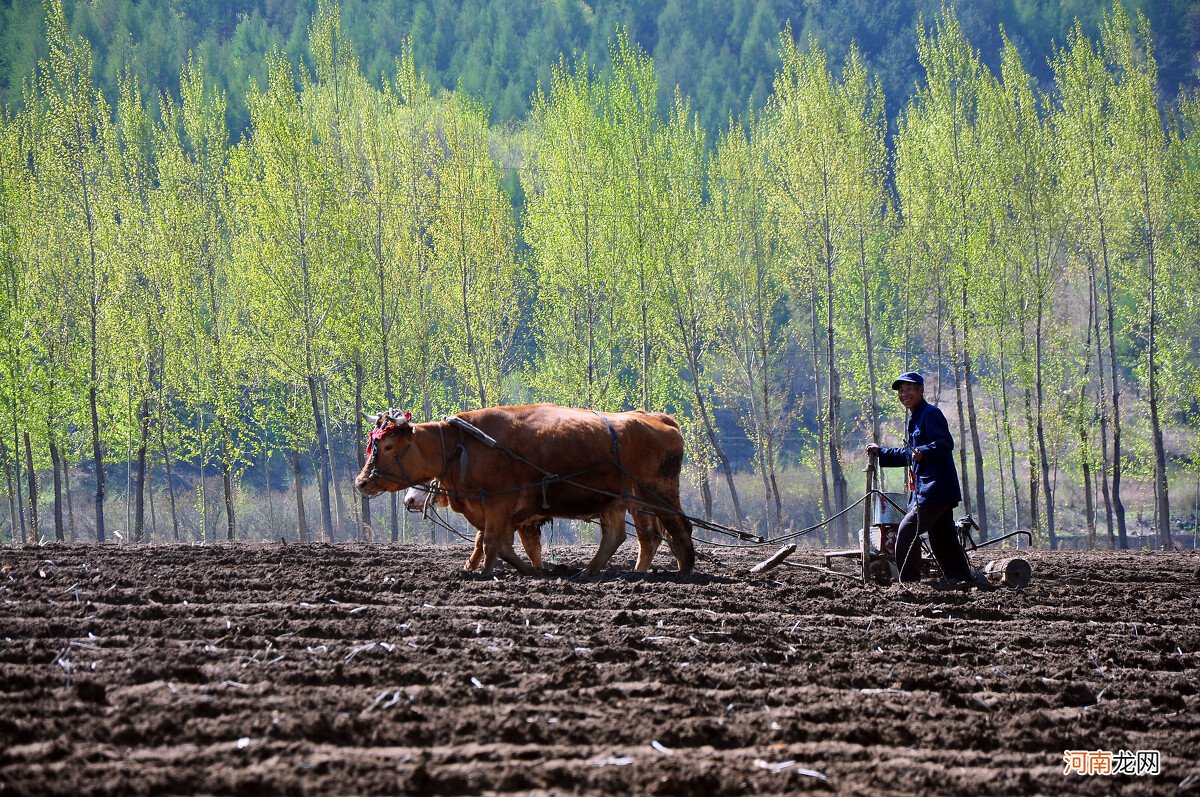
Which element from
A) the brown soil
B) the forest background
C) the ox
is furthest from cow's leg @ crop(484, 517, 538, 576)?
the forest background

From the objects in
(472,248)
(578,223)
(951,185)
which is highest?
(951,185)

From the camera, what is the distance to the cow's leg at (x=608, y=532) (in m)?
11.4

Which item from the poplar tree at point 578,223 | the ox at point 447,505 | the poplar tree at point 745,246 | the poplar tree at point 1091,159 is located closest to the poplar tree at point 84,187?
the poplar tree at point 578,223

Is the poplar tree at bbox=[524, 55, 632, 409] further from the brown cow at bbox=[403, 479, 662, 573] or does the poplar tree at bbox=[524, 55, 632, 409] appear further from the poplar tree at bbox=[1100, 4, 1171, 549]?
the brown cow at bbox=[403, 479, 662, 573]

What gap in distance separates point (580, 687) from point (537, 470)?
17.5 ft

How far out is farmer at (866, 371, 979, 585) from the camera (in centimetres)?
1006

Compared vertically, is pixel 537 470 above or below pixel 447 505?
above

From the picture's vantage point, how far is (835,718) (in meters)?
5.38

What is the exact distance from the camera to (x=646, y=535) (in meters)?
11.7

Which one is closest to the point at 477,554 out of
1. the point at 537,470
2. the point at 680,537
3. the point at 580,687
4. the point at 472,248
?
the point at 537,470

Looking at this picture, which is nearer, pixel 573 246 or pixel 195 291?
pixel 573 246

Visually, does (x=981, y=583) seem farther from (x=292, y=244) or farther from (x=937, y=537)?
(x=292, y=244)

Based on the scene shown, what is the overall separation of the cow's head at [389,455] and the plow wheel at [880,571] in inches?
170

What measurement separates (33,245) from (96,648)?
23082 millimetres
